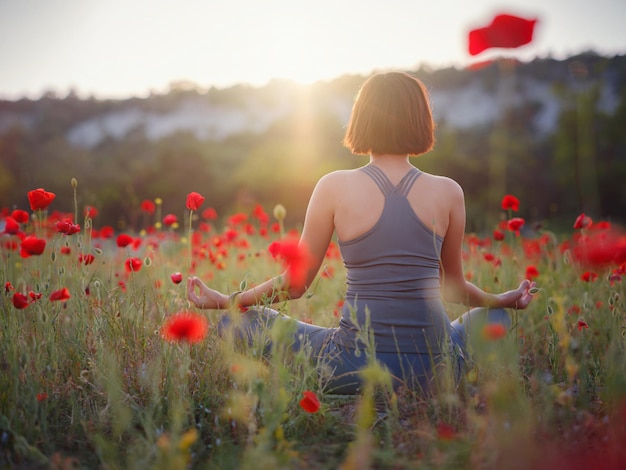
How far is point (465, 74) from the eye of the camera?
2056 centimetres

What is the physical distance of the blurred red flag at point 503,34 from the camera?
1.64m

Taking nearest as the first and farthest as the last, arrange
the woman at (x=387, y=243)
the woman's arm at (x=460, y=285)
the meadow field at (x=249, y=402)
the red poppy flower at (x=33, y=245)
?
1. the meadow field at (x=249, y=402)
2. the red poppy flower at (x=33, y=245)
3. the woman at (x=387, y=243)
4. the woman's arm at (x=460, y=285)

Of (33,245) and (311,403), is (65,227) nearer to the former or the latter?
(33,245)

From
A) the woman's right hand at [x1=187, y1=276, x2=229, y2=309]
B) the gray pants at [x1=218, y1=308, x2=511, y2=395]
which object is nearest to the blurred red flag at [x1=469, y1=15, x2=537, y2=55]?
the gray pants at [x1=218, y1=308, x2=511, y2=395]

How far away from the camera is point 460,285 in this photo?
248 cm

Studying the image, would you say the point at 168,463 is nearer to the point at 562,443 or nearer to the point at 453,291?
the point at 562,443

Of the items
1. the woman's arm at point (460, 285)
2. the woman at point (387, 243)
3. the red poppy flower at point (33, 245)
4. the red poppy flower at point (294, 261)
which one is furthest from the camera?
the woman's arm at point (460, 285)

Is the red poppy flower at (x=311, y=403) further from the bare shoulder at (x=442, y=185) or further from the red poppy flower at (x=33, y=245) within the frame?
the red poppy flower at (x=33, y=245)

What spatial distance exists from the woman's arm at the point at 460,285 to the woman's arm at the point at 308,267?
0.53m

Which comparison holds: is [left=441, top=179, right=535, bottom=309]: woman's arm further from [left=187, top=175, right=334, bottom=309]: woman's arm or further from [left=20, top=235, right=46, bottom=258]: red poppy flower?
[left=20, top=235, right=46, bottom=258]: red poppy flower

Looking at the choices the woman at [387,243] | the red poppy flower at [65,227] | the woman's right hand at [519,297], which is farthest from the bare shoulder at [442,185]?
the red poppy flower at [65,227]

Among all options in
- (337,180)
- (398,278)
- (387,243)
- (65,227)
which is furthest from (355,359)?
(65,227)

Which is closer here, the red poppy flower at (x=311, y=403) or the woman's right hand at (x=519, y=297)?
the red poppy flower at (x=311, y=403)

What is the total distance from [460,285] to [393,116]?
82cm
